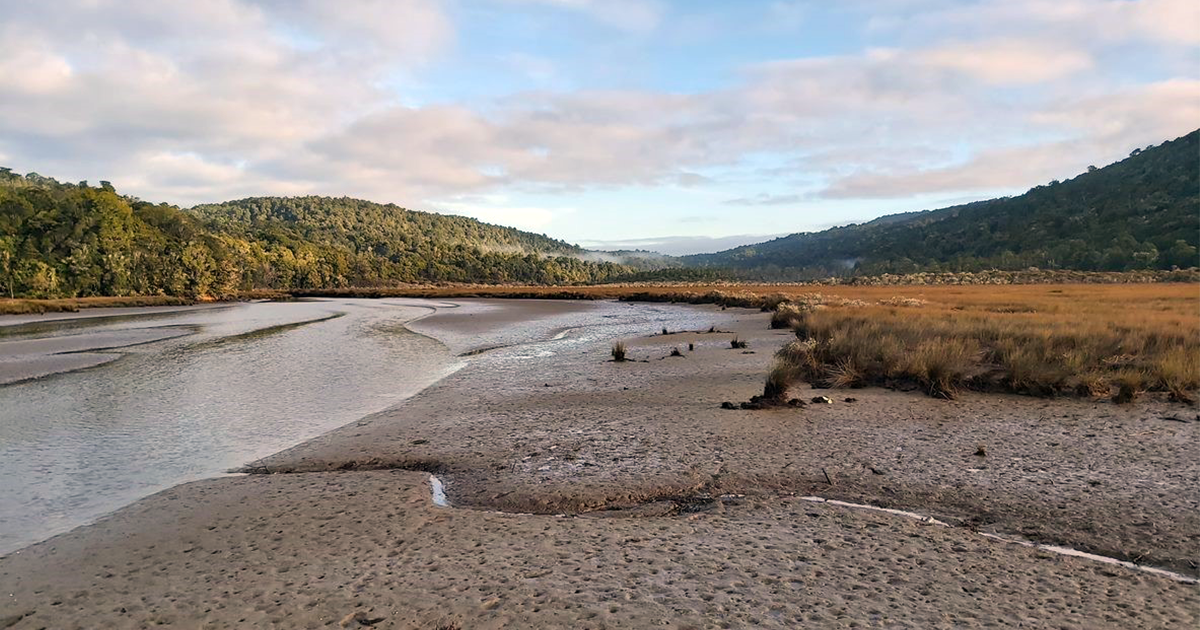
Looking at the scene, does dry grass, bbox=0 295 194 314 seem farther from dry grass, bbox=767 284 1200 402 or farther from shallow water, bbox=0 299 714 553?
dry grass, bbox=767 284 1200 402

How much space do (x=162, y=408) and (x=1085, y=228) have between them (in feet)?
436

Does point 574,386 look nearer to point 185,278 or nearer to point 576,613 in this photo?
point 576,613

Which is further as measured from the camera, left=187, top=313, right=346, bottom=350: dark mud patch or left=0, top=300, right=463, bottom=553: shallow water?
left=187, top=313, right=346, bottom=350: dark mud patch

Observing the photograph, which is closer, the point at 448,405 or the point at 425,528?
the point at 425,528

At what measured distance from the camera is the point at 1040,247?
354 ft

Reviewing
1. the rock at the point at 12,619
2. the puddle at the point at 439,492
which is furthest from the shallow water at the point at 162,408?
the puddle at the point at 439,492

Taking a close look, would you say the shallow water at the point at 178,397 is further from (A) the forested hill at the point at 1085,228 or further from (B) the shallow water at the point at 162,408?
(A) the forested hill at the point at 1085,228

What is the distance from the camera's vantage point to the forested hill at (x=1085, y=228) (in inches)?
3319

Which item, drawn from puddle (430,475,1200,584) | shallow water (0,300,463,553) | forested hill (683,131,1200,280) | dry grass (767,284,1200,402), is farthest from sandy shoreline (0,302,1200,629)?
forested hill (683,131,1200,280)

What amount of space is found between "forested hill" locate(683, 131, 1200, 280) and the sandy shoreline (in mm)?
89125

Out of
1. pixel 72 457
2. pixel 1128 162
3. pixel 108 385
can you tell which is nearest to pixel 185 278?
pixel 108 385

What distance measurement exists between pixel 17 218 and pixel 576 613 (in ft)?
339

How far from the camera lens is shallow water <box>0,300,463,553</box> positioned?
311 inches

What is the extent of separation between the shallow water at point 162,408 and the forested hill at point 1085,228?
92141mm
